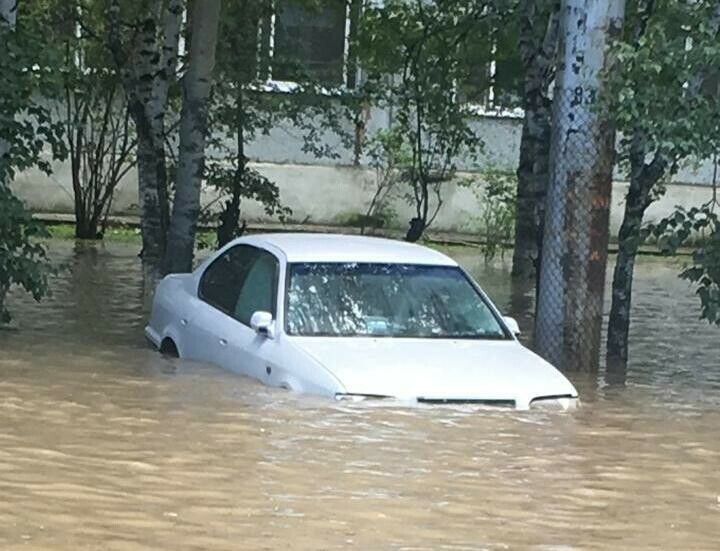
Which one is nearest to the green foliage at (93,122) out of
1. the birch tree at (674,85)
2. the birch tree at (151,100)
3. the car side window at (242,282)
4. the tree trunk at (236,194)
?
the tree trunk at (236,194)

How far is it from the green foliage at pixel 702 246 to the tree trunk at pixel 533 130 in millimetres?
1130

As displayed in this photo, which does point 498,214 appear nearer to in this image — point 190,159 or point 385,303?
point 190,159

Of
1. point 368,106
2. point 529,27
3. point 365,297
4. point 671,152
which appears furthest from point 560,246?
point 368,106

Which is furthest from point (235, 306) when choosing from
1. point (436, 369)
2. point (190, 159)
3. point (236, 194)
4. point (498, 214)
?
point (498, 214)

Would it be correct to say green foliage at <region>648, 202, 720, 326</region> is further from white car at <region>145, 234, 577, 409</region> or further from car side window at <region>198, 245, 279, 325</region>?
car side window at <region>198, 245, 279, 325</region>

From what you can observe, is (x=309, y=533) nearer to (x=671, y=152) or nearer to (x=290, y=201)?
(x=671, y=152)

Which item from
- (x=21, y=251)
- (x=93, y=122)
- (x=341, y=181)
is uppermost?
(x=93, y=122)

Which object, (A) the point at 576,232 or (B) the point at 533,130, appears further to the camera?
(B) the point at 533,130

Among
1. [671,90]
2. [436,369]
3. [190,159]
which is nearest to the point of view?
[436,369]

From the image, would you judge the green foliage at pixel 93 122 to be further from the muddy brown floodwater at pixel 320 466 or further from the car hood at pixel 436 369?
the car hood at pixel 436 369

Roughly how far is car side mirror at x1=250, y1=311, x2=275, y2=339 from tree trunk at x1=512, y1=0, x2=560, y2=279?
3238 millimetres

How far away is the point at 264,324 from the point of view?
33.3 feet

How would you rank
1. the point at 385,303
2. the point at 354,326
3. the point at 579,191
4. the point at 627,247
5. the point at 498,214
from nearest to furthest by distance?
the point at 354,326 → the point at 385,303 → the point at 579,191 → the point at 627,247 → the point at 498,214

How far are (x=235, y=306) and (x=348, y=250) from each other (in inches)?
32.4
